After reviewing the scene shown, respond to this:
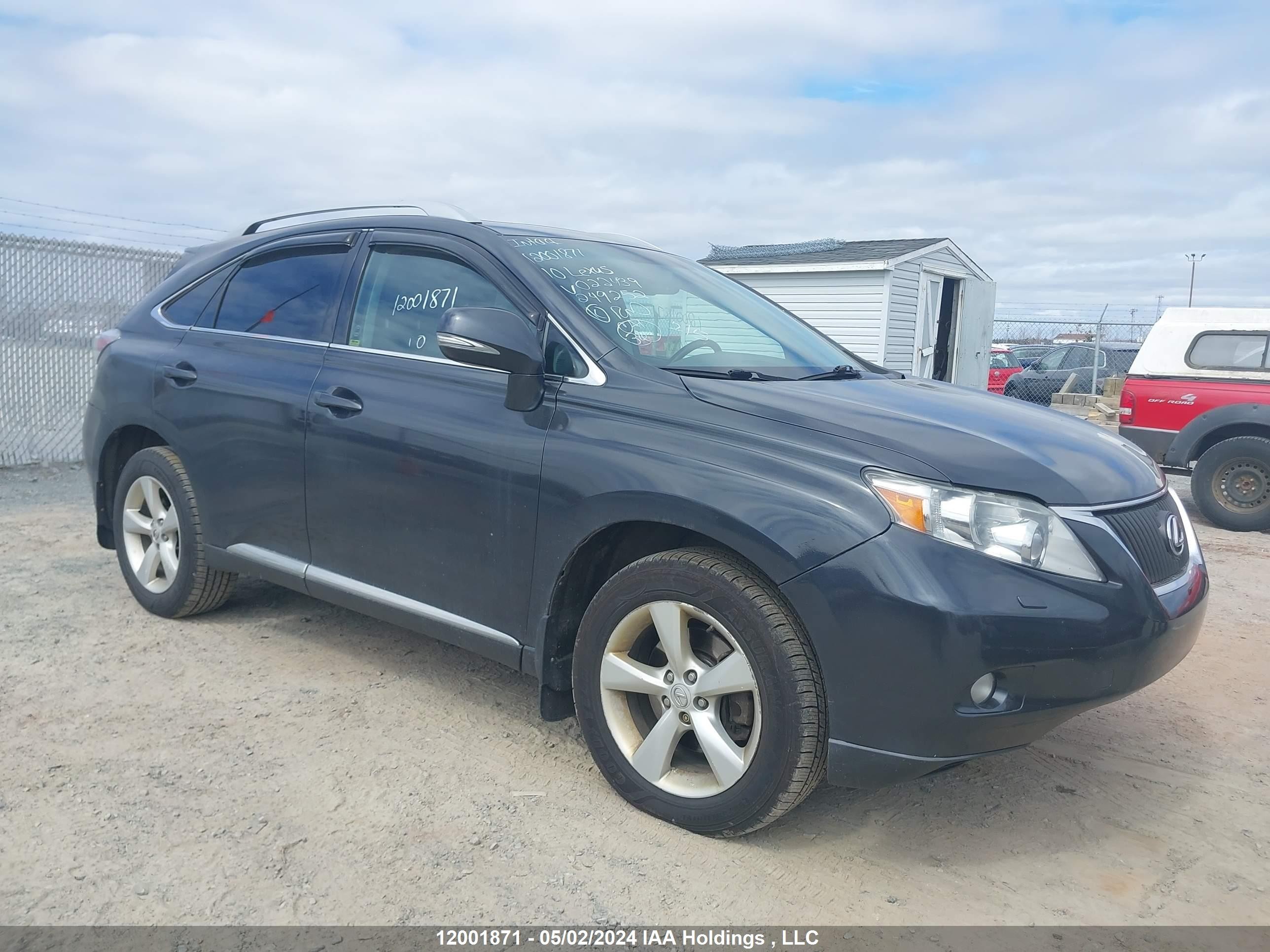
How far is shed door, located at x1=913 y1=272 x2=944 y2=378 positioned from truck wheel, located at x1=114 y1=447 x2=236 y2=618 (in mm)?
13482

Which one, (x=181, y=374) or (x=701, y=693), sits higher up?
(x=181, y=374)

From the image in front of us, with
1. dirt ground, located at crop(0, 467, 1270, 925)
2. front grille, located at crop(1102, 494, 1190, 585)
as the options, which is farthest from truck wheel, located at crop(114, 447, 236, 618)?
front grille, located at crop(1102, 494, 1190, 585)

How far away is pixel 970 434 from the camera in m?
2.87

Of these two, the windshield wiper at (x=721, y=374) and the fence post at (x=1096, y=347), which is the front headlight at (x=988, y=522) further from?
the fence post at (x=1096, y=347)

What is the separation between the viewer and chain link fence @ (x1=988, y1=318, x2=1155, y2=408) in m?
21.2

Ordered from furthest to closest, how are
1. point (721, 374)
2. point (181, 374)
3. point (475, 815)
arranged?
point (181, 374) < point (721, 374) < point (475, 815)

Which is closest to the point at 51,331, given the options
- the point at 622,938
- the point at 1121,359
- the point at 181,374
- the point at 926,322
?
the point at 181,374

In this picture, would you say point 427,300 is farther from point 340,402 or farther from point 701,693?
point 701,693

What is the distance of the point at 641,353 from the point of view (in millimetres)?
3266

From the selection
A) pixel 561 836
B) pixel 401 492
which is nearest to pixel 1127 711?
pixel 561 836

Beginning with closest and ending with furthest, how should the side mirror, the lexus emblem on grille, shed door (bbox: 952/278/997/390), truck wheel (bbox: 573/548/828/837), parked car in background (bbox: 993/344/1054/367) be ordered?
1. truck wheel (bbox: 573/548/828/837)
2. the lexus emblem on grille
3. the side mirror
4. shed door (bbox: 952/278/997/390)
5. parked car in background (bbox: 993/344/1054/367)

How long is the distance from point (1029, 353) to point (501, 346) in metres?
28.6

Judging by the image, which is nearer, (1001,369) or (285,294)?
(285,294)

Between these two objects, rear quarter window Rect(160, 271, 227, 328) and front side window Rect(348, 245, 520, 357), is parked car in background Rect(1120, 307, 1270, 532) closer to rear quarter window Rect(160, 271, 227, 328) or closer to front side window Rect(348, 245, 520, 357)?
front side window Rect(348, 245, 520, 357)
